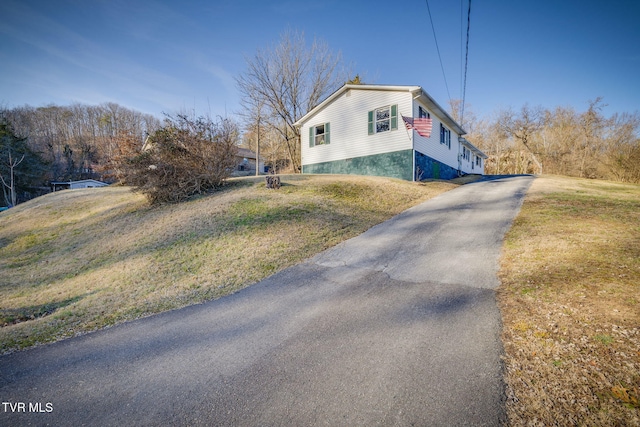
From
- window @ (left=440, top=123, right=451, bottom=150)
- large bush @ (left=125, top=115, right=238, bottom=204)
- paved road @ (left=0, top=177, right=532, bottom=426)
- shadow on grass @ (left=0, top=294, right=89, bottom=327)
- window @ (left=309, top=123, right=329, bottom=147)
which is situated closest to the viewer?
paved road @ (left=0, top=177, right=532, bottom=426)

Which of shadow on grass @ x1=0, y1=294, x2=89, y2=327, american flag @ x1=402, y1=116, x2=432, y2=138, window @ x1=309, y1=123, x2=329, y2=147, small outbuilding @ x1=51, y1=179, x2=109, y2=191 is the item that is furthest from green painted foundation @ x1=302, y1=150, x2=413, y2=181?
small outbuilding @ x1=51, y1=179, x2=109, y2=191

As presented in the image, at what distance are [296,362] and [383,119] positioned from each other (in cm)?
1511

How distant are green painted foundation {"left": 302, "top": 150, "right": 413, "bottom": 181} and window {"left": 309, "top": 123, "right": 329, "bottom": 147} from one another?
176cm

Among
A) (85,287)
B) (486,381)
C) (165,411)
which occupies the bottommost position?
(85,287)

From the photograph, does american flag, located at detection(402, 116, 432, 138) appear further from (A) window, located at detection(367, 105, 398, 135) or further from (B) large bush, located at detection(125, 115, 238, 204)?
(B) large bush, located at detection(125, 115, 238, 204)

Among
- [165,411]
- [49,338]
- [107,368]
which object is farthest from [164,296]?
[165,411]

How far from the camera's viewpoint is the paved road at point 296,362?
204 cm

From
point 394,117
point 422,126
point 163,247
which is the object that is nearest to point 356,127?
point 394,117

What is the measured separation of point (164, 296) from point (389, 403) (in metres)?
4.35

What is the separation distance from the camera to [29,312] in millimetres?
4875

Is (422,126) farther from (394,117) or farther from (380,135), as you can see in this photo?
Result: (380,135)

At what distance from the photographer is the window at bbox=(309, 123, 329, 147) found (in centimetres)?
1850

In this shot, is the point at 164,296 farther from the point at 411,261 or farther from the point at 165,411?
the point at 411,261

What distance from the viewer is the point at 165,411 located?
6.97 ft
